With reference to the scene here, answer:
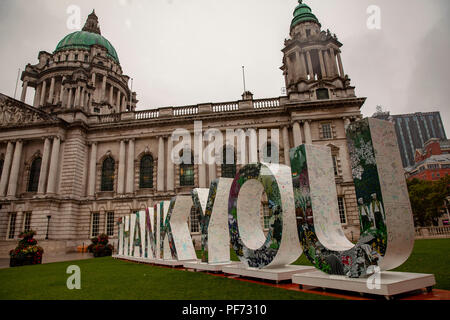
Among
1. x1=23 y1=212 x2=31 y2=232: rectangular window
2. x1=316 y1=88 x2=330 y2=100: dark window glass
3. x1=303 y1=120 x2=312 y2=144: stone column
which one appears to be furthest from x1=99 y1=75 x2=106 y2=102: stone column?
x1=316 y1=88 x2=330 y2=100: dark window glass

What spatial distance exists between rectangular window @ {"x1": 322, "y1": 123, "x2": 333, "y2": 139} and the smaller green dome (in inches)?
1787

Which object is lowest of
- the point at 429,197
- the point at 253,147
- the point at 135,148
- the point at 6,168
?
the point at 429,197

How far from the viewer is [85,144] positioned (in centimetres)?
3006

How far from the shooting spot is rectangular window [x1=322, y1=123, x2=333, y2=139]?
2665 centimetres

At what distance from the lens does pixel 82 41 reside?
168 feet

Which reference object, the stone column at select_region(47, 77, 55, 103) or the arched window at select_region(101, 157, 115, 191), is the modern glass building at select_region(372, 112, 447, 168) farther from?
the stone column at select_region(47, 77, 55, 103)

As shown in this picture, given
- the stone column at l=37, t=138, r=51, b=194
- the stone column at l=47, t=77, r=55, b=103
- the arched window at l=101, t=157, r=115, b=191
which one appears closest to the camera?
the stone column at l=37, t=138, r=51, b=194

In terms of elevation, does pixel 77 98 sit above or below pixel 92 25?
below

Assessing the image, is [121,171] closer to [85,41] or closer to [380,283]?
[380,283]

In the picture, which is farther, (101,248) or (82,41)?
(82,41)

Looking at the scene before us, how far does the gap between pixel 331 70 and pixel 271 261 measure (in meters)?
28.4

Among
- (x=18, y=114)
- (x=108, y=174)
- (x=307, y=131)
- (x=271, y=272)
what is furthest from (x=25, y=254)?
(x=307, y=131)

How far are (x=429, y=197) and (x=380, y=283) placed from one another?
46.0 meters
